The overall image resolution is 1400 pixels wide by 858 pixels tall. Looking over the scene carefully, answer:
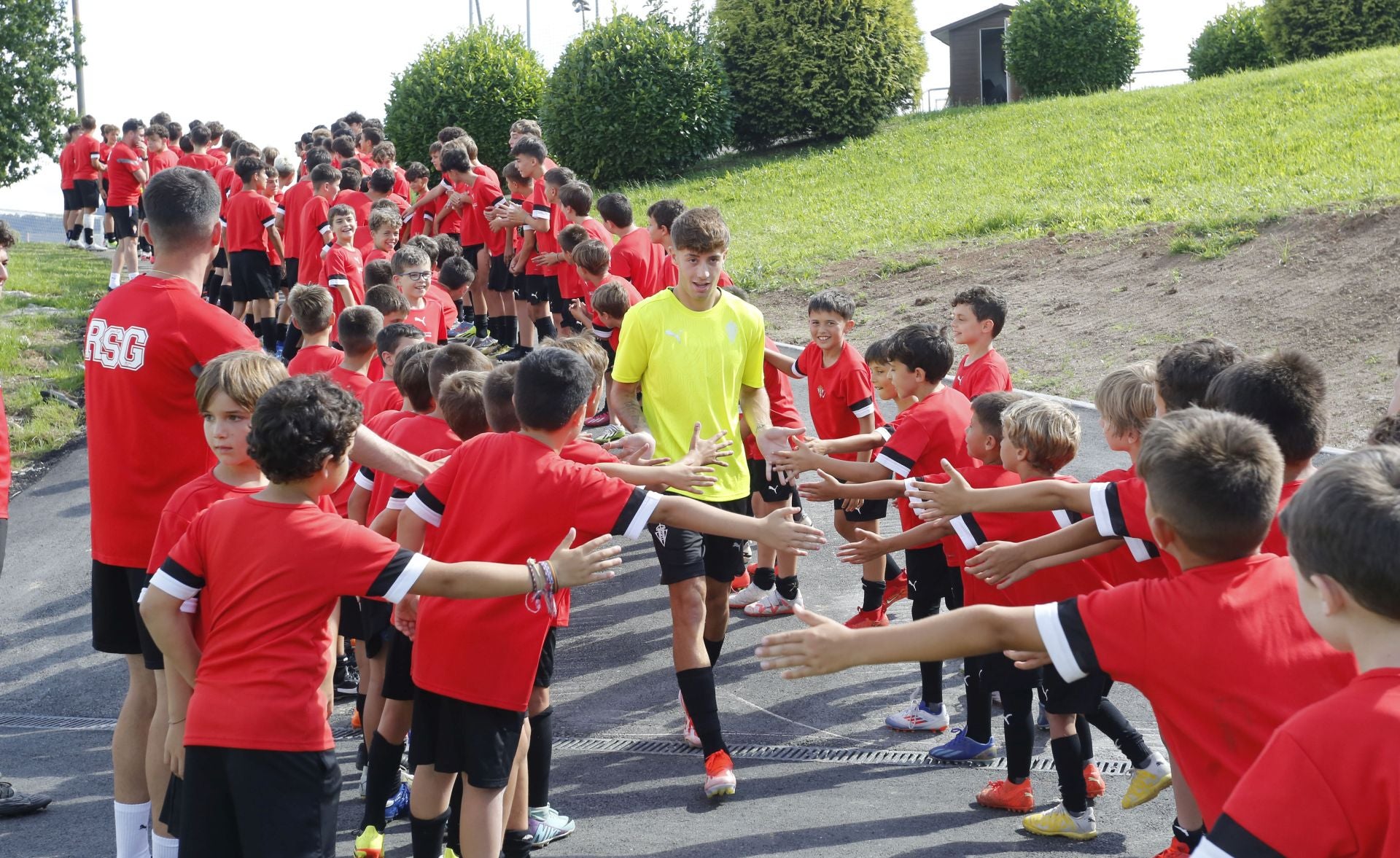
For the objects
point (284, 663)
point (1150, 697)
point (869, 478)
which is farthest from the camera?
point (869, 478)

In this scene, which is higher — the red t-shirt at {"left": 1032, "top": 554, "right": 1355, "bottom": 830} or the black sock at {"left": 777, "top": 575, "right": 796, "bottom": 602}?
the red t-shirt at {"left": 1032, "top": 554, "right": 1355, "bottom": 830}

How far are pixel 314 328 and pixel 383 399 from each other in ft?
4.98

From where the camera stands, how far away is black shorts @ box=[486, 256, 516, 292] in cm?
1315

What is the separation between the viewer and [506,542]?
12.5ft

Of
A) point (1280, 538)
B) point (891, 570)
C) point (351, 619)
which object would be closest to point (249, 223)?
point (891, 570)

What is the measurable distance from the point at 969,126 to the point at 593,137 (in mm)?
7519

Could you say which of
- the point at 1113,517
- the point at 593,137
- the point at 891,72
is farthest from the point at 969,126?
the point at 1113,517

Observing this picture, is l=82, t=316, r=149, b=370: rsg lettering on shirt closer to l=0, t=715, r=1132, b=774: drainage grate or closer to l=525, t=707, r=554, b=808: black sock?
l=525, t=707, r=554, b=808: black sock

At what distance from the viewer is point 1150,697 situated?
2584mm

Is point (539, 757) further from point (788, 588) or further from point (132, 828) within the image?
point (788, 588)

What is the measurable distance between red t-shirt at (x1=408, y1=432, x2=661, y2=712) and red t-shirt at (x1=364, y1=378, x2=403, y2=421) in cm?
200

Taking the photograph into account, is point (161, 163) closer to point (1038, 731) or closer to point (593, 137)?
point (593, 137)

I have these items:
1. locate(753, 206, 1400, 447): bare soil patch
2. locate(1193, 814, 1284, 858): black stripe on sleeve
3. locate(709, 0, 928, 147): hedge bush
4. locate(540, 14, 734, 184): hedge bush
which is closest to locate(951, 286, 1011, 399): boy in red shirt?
locate(1193, 814, 1284, 858): black stripe on sleeve

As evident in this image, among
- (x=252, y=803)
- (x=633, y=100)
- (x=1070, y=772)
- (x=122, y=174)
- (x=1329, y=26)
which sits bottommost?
(x=1070, y=772)
